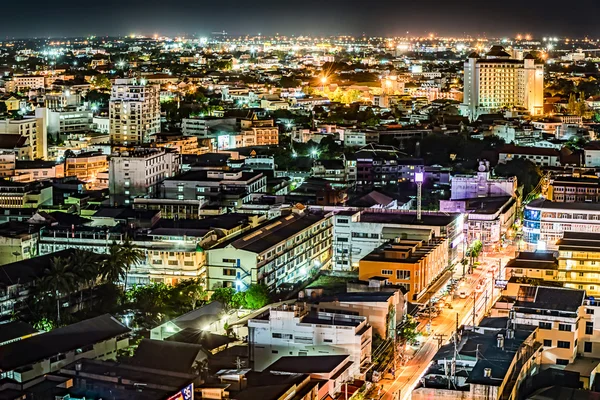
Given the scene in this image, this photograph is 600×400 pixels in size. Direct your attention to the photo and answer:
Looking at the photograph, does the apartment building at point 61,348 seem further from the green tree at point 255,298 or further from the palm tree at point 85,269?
the green tree at point 255,298

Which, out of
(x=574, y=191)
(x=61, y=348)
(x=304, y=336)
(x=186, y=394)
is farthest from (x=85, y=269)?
(x=574, y=191)

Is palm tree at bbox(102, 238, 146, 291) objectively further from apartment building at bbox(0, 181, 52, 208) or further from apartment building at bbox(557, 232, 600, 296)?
apartment building at bbox(557, 232, 600, 296)

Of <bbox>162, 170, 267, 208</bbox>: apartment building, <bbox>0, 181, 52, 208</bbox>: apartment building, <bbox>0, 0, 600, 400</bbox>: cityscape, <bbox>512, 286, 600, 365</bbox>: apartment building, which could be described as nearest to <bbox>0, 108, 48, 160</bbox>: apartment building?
<bbox>0, 0, 600, 400</bbox>: cityscape

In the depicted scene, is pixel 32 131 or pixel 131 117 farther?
pixel 131 117

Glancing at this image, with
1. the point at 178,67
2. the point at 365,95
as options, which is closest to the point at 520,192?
the point at 365,95

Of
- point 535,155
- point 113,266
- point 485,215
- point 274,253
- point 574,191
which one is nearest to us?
point 113,266

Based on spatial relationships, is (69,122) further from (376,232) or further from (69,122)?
(376,232)
